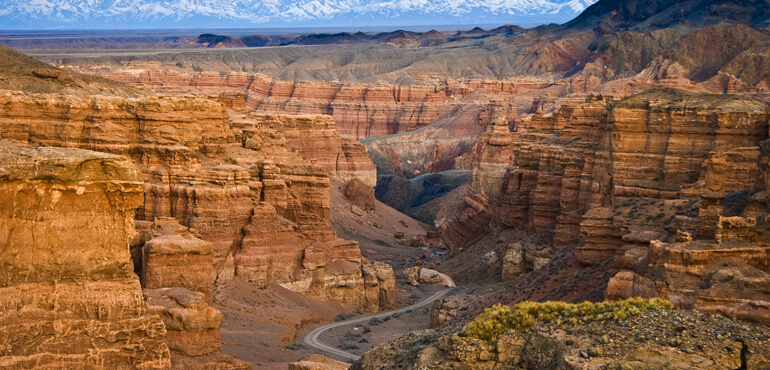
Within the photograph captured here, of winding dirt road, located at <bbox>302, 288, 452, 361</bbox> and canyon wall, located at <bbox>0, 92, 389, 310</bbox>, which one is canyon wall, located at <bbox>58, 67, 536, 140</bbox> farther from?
canyon wall, located at <bbox>0, 92, 389, 310</bbox>

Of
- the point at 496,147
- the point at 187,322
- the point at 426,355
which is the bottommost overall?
the point at 496,147

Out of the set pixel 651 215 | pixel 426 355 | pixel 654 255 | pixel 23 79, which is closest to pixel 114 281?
pixel 426 355

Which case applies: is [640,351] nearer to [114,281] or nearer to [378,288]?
[114,281]

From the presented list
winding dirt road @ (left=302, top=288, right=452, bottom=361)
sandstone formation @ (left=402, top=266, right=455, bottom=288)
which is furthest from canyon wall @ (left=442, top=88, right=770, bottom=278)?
winding dirt road @ (left=302, top=288, right=452, bottom=361)

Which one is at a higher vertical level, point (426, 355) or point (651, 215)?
point (426, 355)

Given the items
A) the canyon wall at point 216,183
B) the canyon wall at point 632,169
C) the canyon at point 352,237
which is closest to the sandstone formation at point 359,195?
the canyon at point 352,237

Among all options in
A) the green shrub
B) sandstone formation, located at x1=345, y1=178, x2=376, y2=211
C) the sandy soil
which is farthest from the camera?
sandstone formation, located at x1=345, y1=178, x2=376, y2=211
